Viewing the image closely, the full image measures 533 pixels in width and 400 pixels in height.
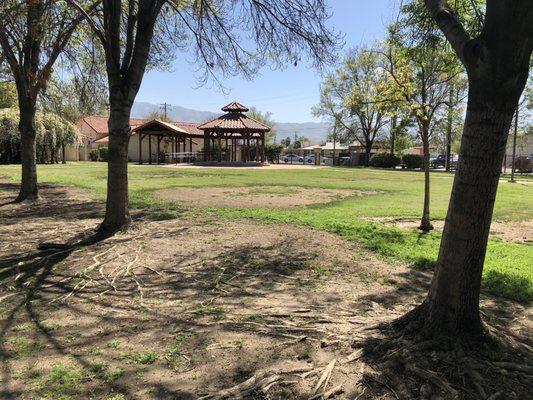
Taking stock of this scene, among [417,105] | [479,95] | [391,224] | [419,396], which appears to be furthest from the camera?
[391,224]

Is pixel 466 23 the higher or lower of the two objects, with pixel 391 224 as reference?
higher

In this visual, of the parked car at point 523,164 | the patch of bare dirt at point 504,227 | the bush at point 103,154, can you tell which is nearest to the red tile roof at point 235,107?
the bush at point 103,154

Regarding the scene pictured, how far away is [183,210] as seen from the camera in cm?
1194

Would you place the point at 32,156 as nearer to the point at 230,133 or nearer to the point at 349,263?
the point at 349,263

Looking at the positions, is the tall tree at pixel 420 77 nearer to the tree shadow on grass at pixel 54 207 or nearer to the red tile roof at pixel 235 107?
the tree shadow on grass at pixel 54 207

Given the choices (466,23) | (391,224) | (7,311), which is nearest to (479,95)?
(466,23)

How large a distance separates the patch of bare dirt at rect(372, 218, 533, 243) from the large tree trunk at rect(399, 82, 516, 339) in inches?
247

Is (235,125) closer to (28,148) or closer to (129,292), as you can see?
(28,148)

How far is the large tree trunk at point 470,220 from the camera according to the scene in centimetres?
358

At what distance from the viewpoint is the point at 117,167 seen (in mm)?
8703

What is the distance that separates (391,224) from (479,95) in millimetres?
7337

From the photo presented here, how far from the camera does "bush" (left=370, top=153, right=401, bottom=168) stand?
51.5 meters

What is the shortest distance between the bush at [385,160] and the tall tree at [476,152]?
161 feet

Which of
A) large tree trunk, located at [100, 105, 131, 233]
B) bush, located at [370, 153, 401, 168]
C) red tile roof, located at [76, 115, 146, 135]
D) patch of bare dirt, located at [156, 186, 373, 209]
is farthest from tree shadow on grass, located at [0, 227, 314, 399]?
red tile roof, located at [76, 115, 146, 135]
